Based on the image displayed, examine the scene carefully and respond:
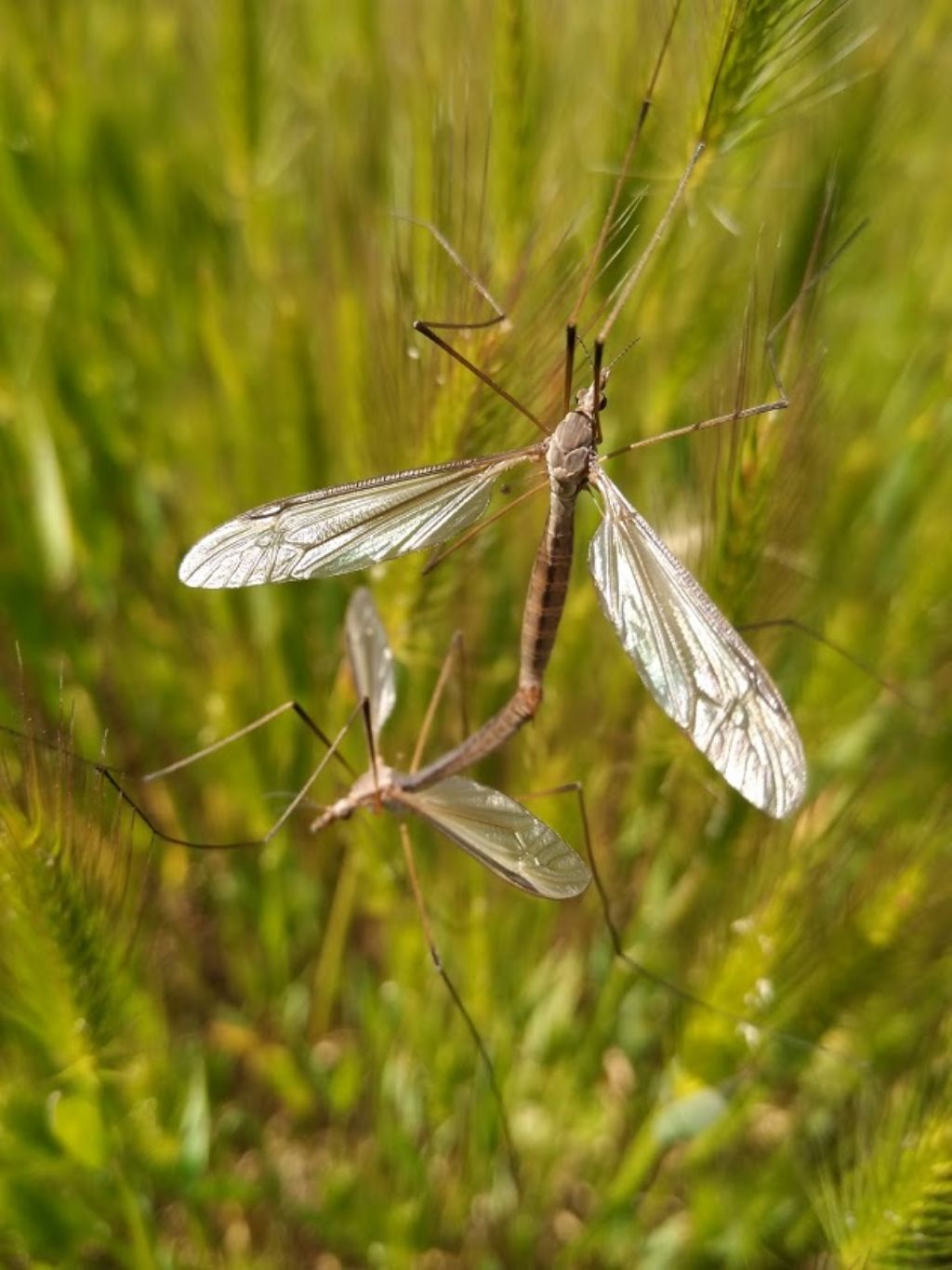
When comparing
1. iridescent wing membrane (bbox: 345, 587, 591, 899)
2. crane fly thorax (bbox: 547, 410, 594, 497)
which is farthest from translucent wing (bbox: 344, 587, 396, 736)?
crane fly thorax (bbox: 547, 410, 594, 497)

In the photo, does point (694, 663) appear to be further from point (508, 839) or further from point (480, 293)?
point (480, 293)

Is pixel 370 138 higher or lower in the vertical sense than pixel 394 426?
higher

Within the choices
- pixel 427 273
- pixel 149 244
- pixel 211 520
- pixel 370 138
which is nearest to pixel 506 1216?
pixel 211 520

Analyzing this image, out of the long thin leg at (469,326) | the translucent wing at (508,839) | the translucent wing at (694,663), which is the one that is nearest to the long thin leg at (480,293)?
the long thin leg at (469,326)

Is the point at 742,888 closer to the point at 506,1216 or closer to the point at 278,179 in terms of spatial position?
the point at 506,1216

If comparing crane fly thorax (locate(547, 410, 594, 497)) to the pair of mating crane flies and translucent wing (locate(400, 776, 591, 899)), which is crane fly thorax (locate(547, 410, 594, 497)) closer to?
the pair of mating crane flies

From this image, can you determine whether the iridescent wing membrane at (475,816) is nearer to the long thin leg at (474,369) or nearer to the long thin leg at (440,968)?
the long thin leg at (440,968)

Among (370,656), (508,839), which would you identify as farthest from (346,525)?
(508,839)
